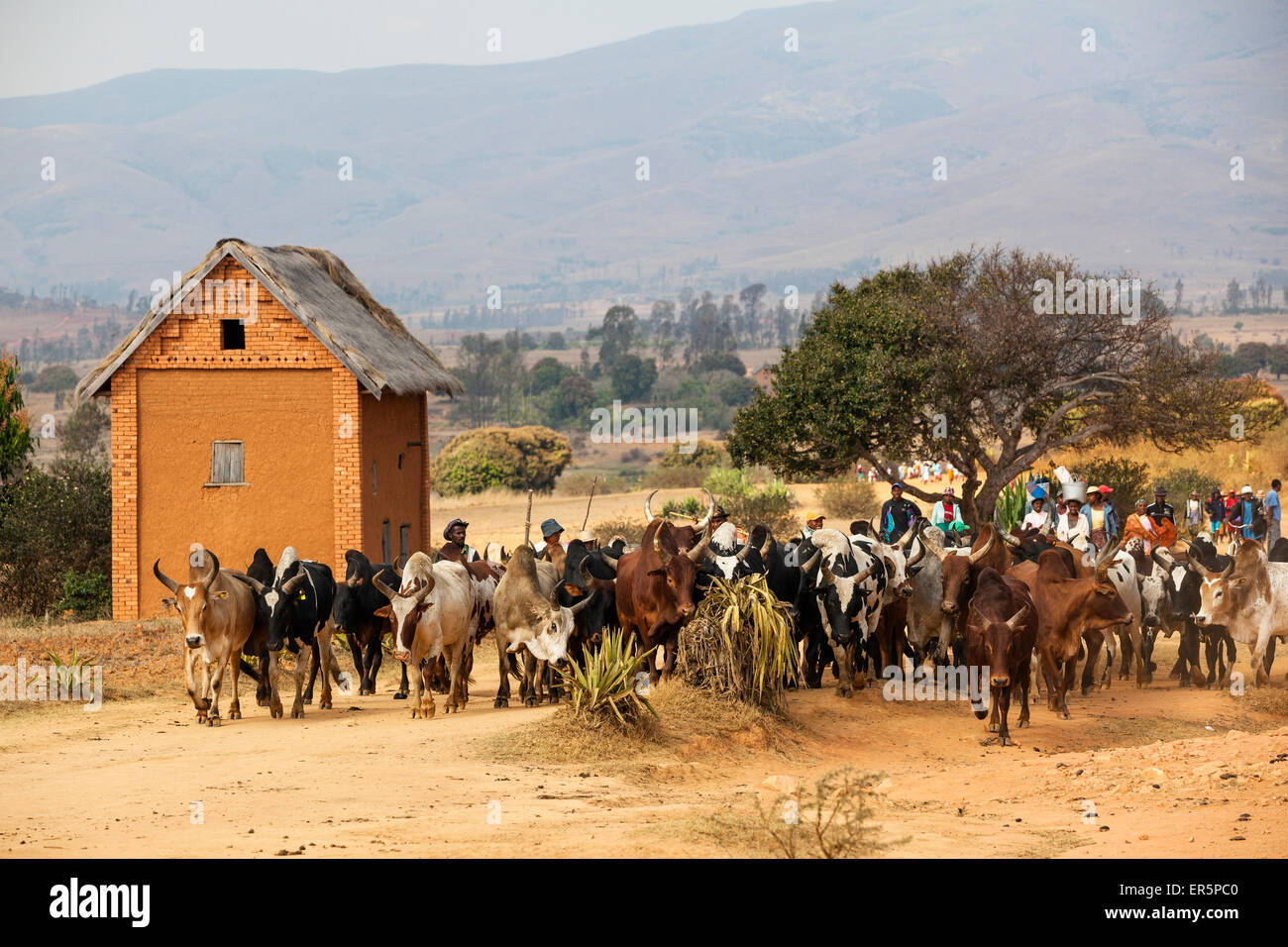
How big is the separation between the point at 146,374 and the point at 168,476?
155cm

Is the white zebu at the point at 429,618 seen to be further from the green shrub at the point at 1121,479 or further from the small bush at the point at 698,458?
the small bush at the point at 698,458

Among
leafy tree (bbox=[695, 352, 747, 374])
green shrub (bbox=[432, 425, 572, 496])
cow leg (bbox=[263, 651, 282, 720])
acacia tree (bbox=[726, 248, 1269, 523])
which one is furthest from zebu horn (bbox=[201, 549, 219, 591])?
leafy tree (bbox=[695, 352, 747, 374])

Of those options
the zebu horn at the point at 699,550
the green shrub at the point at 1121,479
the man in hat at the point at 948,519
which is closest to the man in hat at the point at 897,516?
the man in hat at the point at 948,519

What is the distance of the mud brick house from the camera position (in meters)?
22.6

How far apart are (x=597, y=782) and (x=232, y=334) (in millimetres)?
13136

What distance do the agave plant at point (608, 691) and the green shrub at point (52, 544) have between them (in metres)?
14.4

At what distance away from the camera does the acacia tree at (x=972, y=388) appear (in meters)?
30.2

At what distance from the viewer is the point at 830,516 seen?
4300cm

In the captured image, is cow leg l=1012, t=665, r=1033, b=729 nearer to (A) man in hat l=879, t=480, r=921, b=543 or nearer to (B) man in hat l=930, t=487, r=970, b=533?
(A) man in hat l=879, t=480, r=921, b=543

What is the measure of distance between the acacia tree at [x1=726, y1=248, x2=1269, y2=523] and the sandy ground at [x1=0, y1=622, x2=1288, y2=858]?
13841mm

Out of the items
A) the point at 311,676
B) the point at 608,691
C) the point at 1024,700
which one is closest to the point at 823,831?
the point at 608,691
